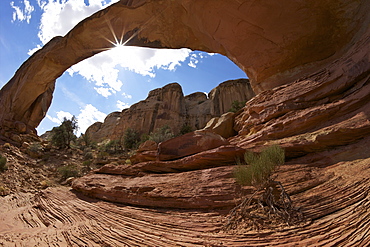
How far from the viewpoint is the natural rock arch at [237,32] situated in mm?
8852

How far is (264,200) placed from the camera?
460cm

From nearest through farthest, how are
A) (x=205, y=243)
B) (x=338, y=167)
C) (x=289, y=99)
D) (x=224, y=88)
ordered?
(x=205, y=243) < (x=338, y=167) < (x=289, y=99) < (x=224, y=88)

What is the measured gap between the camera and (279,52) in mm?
9742

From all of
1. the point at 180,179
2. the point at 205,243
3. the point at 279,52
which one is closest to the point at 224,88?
the point at 279,52

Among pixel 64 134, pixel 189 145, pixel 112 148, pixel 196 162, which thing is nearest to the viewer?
pixel 196 162

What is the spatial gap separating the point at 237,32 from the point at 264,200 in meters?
8.90

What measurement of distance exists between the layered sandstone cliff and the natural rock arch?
54.3 ft

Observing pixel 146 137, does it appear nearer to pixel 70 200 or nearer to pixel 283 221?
pixel 70 200

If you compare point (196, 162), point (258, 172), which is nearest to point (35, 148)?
point (196, 162)

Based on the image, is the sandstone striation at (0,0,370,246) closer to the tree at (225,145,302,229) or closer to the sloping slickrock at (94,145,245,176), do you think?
the sloping slickrock at (94,145,245,176)

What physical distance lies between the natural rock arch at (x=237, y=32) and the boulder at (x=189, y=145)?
479 cm

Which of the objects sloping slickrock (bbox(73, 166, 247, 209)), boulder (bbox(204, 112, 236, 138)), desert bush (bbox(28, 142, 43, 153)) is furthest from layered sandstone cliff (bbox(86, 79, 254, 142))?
sloping slickrock (bbox(73, 166, 247, 209))

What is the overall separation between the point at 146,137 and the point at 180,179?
2121 centimetres

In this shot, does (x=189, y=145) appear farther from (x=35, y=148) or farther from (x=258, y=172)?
(x=35, y=148)
